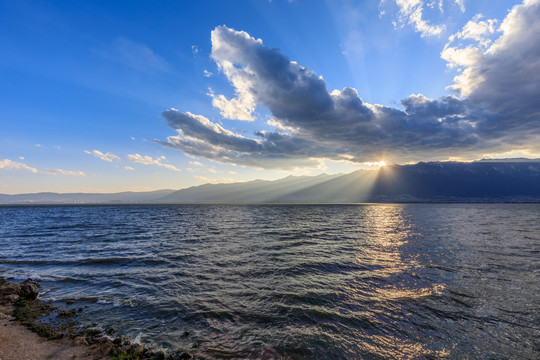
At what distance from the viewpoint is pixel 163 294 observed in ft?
47.4

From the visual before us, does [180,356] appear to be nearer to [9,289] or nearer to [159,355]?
[159,355]

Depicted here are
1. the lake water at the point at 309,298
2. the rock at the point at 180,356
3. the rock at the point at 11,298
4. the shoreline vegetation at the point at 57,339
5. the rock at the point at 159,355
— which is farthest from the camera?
the rock at the point at 11,298

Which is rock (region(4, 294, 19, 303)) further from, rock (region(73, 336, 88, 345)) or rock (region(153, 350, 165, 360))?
rock (region(153, 350, 165, 360))

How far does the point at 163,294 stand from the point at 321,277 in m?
11.4

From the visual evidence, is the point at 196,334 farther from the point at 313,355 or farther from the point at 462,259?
the point at 462,259

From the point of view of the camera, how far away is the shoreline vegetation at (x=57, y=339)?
324 inches

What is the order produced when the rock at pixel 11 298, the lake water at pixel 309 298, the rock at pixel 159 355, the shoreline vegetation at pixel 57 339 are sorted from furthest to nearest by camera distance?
the rock at pixel 11 298, the lake water at pixel 309 298, the rock at pixel 159 355, the shoreline vegetation at pixel 57 339

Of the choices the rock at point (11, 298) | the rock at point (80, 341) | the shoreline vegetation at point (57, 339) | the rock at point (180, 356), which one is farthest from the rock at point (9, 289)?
the rock at point (180, 356)

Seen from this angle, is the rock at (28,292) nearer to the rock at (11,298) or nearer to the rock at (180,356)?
the rock at (11,298)

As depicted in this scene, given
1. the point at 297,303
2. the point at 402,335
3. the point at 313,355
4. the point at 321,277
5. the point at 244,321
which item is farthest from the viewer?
the point at 321,277

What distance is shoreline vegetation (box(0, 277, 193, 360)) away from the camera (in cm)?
822

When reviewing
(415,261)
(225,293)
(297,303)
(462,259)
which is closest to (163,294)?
(225,293)

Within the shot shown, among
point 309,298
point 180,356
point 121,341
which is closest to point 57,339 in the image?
point 121,341

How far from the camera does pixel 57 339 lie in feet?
30.3
